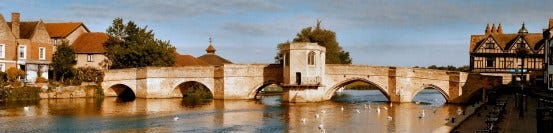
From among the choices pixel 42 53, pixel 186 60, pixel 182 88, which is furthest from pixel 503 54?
pixel 42 53

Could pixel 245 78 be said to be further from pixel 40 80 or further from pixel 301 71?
pixel 40 80

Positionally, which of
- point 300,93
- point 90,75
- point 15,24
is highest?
point 15,24

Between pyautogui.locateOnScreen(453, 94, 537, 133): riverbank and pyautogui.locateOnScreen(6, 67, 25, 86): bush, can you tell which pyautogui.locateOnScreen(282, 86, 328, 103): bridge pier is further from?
pyautogui.locateOnScreen(6, 67, 25, 86): bush

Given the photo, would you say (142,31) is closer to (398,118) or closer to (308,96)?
(308,96)

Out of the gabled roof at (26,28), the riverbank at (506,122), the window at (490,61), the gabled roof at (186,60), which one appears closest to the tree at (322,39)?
the gabled roof at (186,60)

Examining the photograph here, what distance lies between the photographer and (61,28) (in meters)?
72.7

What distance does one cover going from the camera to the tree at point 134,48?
67.1m

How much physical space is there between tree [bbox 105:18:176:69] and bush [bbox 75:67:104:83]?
3502 millimetres

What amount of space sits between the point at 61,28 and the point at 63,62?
8416 millimetres

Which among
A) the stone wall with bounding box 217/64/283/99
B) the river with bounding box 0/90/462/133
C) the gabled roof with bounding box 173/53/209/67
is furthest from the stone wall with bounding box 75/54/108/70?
the stone wall with bounding box 217/64/283/99

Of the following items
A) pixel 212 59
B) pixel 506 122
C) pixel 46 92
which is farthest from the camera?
pixel 212 59

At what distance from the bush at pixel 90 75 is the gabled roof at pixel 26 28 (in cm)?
622

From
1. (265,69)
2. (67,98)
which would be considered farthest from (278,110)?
(67,98)

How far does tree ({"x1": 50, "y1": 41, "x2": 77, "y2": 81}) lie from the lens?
6575cm
